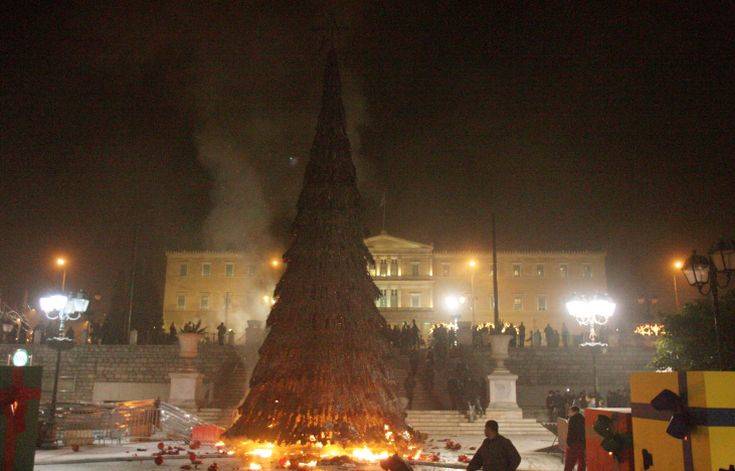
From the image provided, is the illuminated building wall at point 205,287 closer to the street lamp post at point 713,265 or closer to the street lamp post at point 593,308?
the street lamp post at point 593,308

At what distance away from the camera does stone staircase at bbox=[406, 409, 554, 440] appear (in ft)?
67.4

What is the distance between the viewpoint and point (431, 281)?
6775cm

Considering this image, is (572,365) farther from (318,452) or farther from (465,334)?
(318,452)

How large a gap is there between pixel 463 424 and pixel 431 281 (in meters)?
46.9

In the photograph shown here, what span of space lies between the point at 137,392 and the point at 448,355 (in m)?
12.7

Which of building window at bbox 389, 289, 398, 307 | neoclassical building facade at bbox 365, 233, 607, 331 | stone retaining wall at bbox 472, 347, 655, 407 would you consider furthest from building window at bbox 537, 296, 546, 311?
stone retaining wall at bbox 472, 347, 655, 407

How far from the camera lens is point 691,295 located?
2272 inches

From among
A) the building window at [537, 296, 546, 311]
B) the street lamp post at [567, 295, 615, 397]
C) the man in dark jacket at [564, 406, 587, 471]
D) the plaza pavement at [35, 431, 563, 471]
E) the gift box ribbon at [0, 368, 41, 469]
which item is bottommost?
the plaza pavement at [35, 431, 563, 471]

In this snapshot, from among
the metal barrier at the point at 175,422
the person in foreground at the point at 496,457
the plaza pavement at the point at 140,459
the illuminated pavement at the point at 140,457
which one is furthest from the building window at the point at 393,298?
the person in foreground at the point at 496,457

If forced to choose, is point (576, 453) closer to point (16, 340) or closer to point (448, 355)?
point (448, 355)

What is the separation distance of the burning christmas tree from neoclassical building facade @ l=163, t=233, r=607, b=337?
177 feet

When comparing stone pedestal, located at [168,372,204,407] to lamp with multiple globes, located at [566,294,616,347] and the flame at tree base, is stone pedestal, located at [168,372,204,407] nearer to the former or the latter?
the flame at tree base

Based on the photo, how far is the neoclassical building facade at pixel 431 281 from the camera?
6769 centimetres

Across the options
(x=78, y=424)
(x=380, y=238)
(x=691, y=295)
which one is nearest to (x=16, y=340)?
(x=78, y=424)
